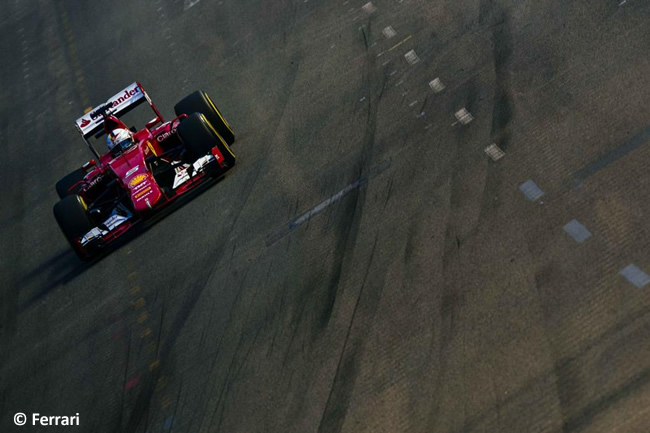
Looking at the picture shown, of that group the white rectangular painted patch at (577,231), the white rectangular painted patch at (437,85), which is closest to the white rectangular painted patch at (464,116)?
the white rectangular painted patch at (437,85)

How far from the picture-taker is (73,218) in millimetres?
15023

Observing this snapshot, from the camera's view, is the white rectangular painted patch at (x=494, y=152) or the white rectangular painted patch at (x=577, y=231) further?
the white rectangular painted patch at (x=494, y=152)

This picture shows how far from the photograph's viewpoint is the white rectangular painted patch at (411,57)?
52.5 ft

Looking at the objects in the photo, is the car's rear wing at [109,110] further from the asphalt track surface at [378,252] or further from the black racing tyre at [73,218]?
the asphalt track surface at [378,252]

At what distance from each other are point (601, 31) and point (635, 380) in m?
6.86

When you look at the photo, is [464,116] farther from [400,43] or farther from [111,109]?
[111,109]

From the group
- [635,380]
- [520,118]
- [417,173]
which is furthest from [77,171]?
[635,380]

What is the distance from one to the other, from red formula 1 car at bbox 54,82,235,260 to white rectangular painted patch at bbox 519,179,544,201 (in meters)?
5.15

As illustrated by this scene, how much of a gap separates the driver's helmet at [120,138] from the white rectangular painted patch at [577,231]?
7.74 metres

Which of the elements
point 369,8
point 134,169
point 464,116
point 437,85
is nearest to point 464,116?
point 464,116

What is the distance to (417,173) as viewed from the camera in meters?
14.0

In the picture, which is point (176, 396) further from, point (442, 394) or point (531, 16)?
point (531, 16)

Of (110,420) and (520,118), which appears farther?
(520,118)

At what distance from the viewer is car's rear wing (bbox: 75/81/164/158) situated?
1600 centimetres
